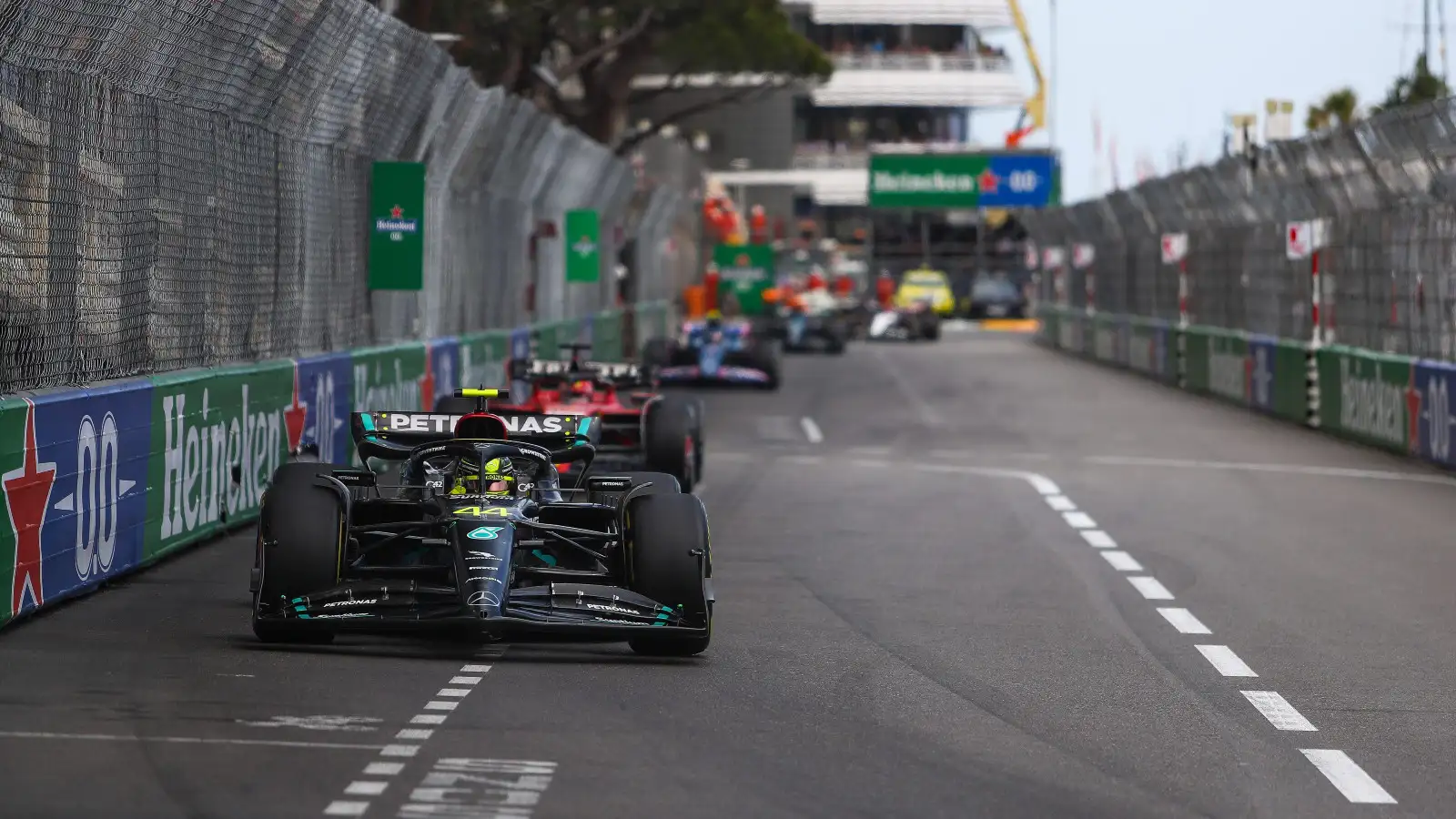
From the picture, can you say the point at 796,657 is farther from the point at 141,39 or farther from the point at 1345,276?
the point at 1345,276

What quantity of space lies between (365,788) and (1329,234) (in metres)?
22.7

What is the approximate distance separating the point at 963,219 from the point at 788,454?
85.5m

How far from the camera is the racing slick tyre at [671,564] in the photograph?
413 inches

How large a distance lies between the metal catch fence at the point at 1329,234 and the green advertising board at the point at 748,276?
2379 centimetres

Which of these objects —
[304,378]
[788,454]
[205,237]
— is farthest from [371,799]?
[788,454]

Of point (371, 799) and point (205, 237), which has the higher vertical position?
point (205, 237)

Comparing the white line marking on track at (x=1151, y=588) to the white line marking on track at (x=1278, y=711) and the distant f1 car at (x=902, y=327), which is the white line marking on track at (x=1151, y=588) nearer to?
the white line marking on track at (x=1278, y=711)

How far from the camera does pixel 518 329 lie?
30203mm

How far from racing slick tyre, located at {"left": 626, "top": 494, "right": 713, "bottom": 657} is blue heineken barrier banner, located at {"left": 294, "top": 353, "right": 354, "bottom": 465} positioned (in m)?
6.54

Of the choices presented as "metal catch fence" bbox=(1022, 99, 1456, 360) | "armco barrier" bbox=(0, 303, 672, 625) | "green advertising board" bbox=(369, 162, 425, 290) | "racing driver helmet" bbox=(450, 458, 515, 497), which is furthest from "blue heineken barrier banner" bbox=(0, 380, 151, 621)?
"metal catch fence" bbox=(1022, 99, 1456, 360)

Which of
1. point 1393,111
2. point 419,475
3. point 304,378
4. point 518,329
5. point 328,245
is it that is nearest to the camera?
point 419,475

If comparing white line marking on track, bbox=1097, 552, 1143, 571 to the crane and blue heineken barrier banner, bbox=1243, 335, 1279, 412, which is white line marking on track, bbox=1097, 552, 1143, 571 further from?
the crane

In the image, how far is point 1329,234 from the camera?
2873 centimetres

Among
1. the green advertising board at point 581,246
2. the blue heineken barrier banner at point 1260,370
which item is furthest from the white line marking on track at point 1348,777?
the green advertising board at point 581,246
